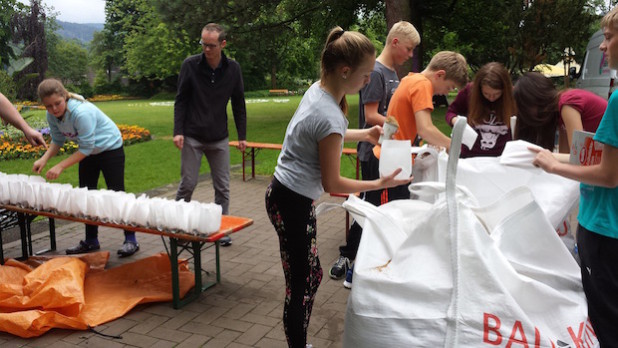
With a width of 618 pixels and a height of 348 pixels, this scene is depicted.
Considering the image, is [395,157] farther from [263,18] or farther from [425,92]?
[263,18]

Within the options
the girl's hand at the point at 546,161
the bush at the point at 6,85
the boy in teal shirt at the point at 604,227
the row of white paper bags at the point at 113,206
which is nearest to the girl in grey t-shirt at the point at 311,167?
the girl's hand at the point at 546,161

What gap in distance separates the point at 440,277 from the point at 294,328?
86 cm

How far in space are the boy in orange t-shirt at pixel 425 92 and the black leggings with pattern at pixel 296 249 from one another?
1181 millimetres

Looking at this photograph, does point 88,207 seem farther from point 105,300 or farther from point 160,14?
point 160,14

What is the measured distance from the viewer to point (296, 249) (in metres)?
2.36

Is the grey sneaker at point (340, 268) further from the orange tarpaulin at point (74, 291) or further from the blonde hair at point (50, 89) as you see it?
the blonde hair at point (50, 89)

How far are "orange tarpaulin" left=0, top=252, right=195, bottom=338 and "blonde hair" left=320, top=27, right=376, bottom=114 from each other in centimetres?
228

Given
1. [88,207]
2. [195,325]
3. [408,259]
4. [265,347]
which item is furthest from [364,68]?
[88,207]

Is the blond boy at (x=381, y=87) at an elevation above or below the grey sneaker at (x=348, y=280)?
above

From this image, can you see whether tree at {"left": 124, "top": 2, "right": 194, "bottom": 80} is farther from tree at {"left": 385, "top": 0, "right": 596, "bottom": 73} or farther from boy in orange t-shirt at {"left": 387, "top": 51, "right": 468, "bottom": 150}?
boy in orange t-shirt at {"left": 387, "top": 51, "right": 468, "bottom": 150}

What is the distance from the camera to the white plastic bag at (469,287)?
71.9 inches

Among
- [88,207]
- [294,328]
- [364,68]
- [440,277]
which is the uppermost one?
[364,68]

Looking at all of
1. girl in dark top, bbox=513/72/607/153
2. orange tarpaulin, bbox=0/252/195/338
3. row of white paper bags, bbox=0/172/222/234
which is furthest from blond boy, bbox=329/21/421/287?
orange tarpaulin, bbox=0/252/195/338

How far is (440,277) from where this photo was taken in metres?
1.91
